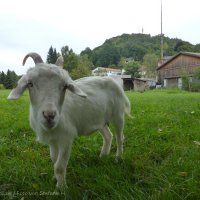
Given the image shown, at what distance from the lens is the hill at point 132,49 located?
368 ft

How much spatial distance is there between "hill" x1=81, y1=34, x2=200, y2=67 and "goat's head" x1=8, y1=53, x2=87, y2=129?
328 ft

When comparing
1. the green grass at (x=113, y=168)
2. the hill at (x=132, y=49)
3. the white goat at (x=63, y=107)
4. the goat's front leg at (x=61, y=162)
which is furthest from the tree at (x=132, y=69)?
the goat's front leg at (x=61, y=162)

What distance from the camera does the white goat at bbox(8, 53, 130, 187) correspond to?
3.09m

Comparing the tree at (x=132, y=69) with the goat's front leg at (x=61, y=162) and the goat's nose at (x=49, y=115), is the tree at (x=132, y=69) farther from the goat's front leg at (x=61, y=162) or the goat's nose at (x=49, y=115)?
the goat's nose at (x=49, y=115)

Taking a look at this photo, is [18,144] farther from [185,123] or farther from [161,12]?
[161,12]

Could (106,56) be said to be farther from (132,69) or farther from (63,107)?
(63,107)

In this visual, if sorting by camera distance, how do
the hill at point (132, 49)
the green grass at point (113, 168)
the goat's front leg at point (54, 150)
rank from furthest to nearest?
the hill at point (132, 49) → the goat's front leg at point (54, 150) → the green grass at point (113, 168)

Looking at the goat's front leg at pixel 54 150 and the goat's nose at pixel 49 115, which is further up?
the goat's nose at pixel 49 115

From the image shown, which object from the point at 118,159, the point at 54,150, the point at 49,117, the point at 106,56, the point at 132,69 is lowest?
the point at 118,159

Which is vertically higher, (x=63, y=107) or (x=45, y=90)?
(x=45, y=90)

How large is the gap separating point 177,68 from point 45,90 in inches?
2721

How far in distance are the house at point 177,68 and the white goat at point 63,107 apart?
5987cm

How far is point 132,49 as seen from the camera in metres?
123

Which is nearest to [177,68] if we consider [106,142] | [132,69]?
[132,69]
